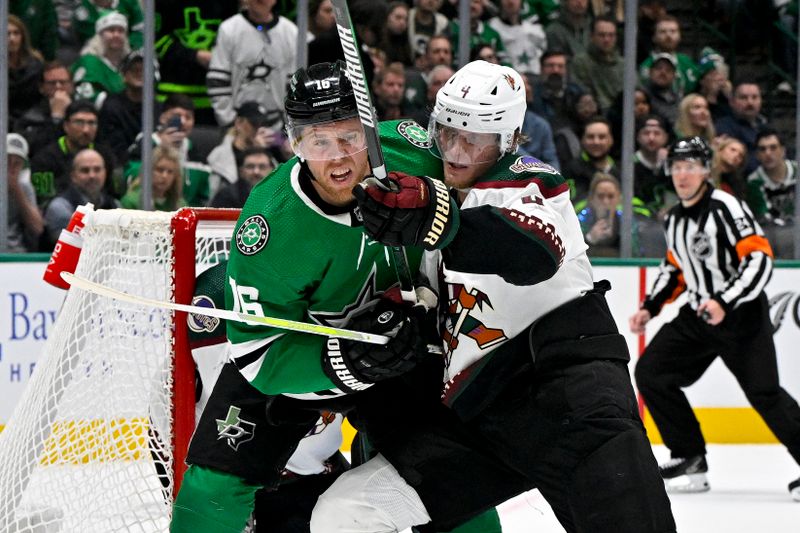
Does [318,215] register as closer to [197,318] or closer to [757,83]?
[197,318]

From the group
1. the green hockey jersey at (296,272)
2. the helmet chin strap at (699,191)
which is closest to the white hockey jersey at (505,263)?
the green hockey jersey at (296,272)

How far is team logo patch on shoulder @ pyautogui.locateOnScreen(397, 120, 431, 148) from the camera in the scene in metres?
2.55

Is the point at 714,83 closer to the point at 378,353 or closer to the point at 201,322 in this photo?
the point at 201,322

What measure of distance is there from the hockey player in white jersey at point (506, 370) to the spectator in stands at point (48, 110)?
131 inches

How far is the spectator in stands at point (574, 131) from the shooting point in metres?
6.09

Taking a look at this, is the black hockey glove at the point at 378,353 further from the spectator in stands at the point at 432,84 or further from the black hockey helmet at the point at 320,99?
the spectator in stands at the point at 432,84

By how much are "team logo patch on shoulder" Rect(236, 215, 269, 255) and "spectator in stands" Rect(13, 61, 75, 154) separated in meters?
3.27

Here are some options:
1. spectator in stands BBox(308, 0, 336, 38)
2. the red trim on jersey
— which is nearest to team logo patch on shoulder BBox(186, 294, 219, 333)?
the red trim on jersey

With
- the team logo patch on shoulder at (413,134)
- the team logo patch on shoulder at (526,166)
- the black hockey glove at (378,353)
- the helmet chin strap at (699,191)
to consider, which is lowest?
the black hockey glove at (378,353)

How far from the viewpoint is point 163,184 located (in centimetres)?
557

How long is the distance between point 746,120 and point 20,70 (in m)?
3.53

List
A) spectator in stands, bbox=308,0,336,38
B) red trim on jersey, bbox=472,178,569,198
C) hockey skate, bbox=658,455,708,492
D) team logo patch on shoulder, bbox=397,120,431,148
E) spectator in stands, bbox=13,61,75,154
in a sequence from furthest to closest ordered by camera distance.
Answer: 1. spectator in stands, bbox=308,0,336,38
2. spectator in stands, bbox=13,61,75,154
3. hockey skate, bbox=658,455,708,492
4. team logo patch on shoulder, bbox=397,120,431,148
5. red trim on jersey, bbox=472,178,569,198

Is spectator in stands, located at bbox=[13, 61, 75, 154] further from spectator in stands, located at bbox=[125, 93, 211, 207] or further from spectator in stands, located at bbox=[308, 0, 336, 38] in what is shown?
spectator in stands, located at bbox=[308, 0, 336, 38]

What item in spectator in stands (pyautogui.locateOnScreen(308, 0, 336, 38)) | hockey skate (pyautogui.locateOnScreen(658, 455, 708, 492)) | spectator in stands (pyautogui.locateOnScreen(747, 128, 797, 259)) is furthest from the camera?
spectator in stands (pyautogui.locateOnScreen(747, 128, 797, 259))
